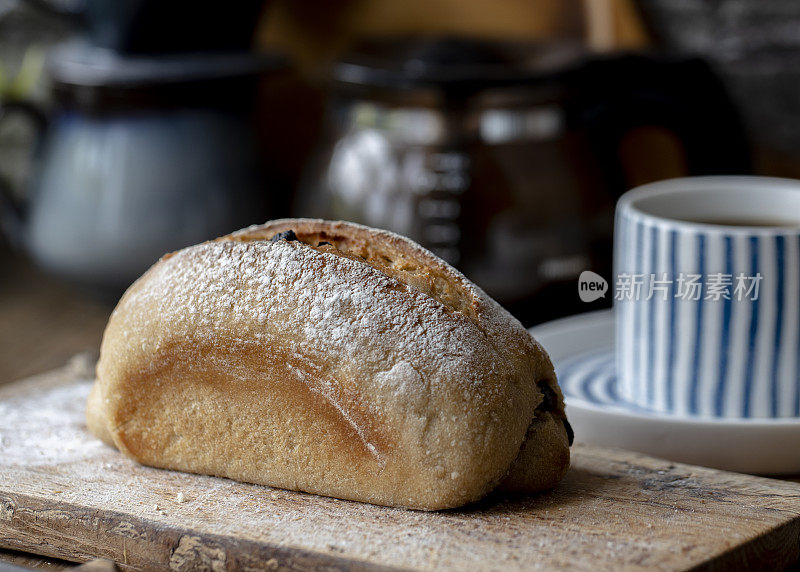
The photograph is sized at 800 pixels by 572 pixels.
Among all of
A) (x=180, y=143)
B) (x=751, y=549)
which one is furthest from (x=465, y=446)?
(x=180, y=143)

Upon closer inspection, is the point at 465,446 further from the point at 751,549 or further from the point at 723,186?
the point at 723,186

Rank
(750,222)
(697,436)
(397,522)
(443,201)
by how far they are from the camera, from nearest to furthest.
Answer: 1. (397,522)
2. (697,436)
3. (750,222)
4. (443,201)

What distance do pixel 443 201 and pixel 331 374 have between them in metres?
0.53

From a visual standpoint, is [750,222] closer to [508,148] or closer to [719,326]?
[719,326]

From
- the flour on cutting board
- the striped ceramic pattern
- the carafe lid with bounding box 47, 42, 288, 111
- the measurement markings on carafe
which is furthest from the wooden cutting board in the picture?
the carafe lid with bounding box 47, 42, 288, 111

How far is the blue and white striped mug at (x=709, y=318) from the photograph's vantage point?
2.75 ft

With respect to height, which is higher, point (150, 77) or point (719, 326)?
point (150, 77)

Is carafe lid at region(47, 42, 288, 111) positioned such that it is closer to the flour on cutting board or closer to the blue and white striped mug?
the flour on cutting board

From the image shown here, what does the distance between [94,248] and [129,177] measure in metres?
0.10

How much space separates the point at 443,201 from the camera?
3.83 ft

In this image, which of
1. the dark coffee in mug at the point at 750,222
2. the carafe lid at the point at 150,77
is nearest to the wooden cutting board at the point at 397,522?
the dark coffee in mug at the point at 750,222

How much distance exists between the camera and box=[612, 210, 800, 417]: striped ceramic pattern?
838 millimetres

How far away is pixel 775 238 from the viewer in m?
0.83

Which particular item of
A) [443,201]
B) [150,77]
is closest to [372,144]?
[443,201]
